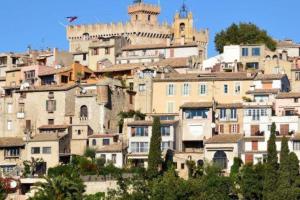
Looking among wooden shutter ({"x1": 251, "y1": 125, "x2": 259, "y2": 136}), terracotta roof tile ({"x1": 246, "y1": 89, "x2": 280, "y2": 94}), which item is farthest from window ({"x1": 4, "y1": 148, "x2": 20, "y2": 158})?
terracotta roof tile ({"x1": 246, "y1": 89, "x2": 280, "y2": 94})

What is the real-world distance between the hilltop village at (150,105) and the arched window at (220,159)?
2.9 inches

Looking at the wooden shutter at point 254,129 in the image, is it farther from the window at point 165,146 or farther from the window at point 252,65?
the window at point 252,65

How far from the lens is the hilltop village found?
9119 cm

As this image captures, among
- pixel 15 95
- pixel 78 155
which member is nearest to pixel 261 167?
pixel 78 155

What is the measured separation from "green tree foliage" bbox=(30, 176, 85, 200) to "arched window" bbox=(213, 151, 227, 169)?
33.5 ft

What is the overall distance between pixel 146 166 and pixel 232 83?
1143 cm

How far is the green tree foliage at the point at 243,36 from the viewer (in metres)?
111

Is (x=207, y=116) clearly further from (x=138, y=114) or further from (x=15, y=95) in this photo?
(x=15, y=95)

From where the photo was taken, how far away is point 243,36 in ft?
367

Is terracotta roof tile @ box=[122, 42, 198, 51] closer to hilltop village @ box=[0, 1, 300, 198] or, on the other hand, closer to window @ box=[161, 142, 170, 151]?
hilltop village @ box=[0, 1, 300, 198]

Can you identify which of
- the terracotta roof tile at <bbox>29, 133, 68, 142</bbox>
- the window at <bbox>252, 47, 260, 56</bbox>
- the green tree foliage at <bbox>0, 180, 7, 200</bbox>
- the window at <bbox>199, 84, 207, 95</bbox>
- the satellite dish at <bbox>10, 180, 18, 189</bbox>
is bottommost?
the green tree foliage at <bbox>0, 180, 7, 200</bbox>

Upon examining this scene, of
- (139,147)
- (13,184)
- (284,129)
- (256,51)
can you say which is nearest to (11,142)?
(13,184)

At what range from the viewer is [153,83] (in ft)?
323

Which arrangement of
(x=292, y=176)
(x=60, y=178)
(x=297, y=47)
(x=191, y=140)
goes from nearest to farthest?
(x=292, y=176), (x=60, y=178), (x=191, y=140), (x=297, y=47)
